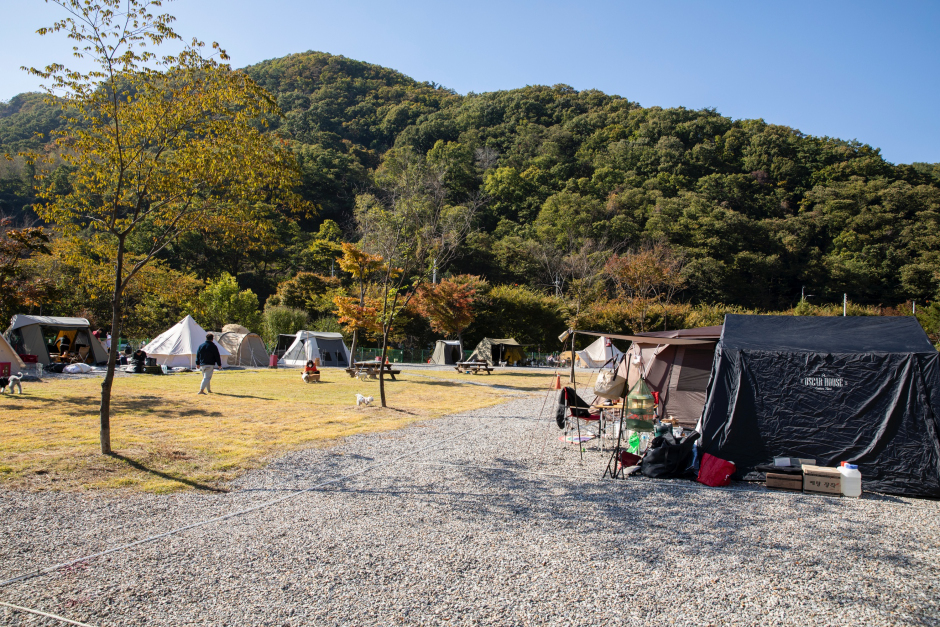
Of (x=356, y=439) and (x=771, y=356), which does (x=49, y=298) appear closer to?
(x=356, y=439)

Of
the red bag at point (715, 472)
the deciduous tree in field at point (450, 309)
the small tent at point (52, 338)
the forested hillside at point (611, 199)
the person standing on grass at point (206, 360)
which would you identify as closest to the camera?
the red bag at point (715, 472)

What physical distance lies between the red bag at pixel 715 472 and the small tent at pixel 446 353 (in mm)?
29642

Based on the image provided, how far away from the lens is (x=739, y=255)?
49844mm

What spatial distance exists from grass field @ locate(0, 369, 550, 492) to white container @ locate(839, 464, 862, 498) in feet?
21.7

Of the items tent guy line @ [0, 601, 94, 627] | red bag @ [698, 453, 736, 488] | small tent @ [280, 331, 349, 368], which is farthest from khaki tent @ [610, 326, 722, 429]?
small tent @ [280, 331, 349, 368]

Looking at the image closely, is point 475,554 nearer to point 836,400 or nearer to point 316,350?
point 836,400

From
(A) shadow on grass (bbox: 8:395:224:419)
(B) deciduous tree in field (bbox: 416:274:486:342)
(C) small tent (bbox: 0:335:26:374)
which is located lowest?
(A) shadow on grass (bbox: 8:395:224:419)

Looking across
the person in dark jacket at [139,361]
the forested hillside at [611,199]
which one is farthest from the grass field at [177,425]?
the forested hillside at [611,199]

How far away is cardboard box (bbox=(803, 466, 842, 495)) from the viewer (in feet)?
20.0

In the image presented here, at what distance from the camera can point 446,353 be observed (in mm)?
36281

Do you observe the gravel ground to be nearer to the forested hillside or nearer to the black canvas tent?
the black canvas tent

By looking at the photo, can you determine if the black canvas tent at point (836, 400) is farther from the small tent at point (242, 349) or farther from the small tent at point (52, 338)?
the small tent at point (242, 349)

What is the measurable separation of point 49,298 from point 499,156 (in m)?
58.7

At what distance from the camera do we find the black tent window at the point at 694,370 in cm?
1049
